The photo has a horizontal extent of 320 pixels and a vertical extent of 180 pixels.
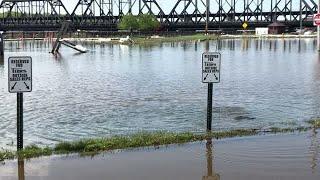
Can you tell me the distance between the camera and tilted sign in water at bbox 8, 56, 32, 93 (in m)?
10.1

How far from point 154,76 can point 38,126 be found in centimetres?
1533

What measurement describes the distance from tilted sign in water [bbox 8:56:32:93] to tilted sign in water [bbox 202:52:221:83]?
3.43m

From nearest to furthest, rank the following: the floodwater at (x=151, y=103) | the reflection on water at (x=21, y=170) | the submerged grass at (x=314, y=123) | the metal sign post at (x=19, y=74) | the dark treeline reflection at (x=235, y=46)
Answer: the reflection on water at (x=21, y=170) < the metal sign post at (x=19, y=74) < the submerged grass at (x=314, y=123) < the floodwater at (x=151, y=103) < the dark treeline reflection at (x=235, y=46)

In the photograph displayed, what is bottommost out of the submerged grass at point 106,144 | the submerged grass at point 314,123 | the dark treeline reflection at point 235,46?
the submerged grass at point 106,144

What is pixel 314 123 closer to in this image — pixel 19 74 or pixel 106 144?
pixel 106 144

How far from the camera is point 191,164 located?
9344 millimetres

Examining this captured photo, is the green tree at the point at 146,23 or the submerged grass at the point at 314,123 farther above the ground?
the green tree at the point at 146,23

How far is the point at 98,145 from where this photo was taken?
418 inches

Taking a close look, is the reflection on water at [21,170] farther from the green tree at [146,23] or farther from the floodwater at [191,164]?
the green tree at [146,23]

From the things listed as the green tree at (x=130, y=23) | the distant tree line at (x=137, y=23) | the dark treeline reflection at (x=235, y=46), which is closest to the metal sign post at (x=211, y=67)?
the dark treeline reflection at (x=235, y=46)

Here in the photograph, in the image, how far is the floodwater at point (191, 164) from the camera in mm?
8609

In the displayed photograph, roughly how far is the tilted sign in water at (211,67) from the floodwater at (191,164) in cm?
137

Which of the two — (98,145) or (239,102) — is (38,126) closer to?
(98,145)

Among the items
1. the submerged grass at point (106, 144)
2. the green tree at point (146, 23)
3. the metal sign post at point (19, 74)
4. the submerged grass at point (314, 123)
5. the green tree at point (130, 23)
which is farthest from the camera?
the green tree at point (146, 23)
